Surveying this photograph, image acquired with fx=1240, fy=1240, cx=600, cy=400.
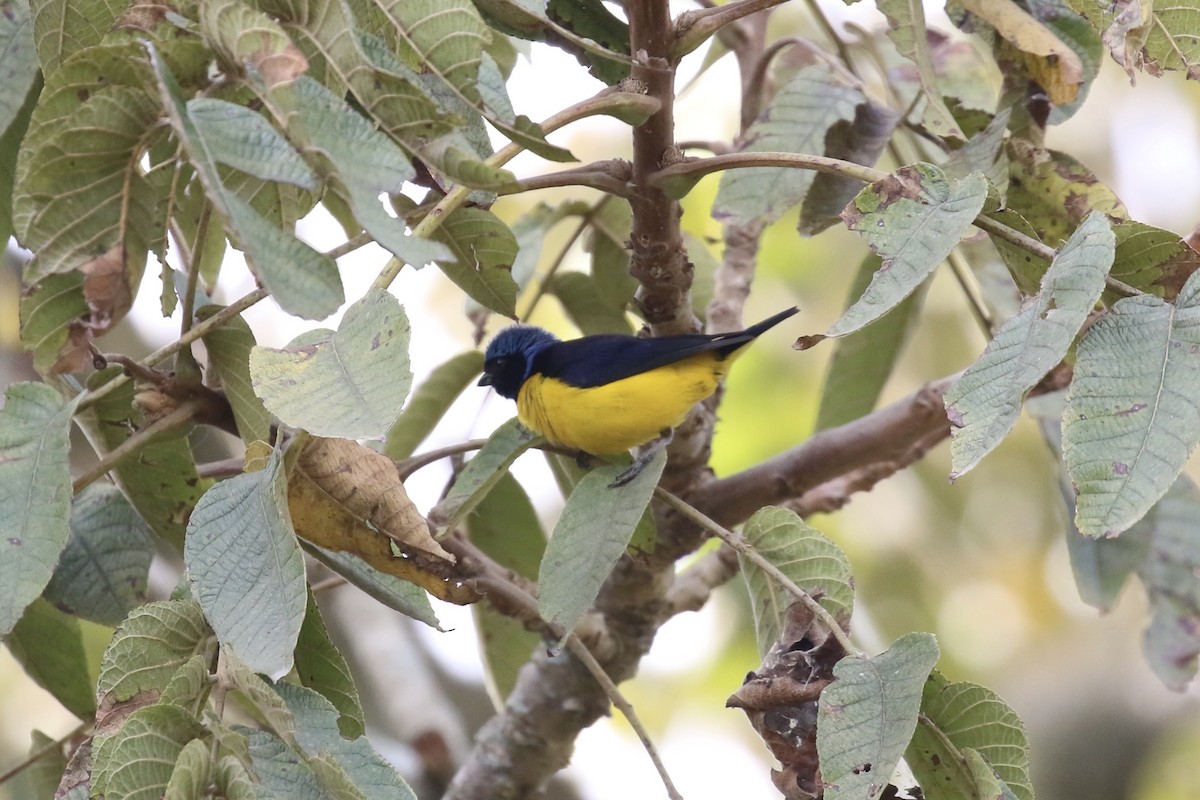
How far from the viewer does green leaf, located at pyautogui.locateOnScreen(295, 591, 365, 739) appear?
4.42ft

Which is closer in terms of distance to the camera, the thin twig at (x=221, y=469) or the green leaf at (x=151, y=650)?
the green leaf at (x=151, y=650)

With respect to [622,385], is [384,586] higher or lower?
lower

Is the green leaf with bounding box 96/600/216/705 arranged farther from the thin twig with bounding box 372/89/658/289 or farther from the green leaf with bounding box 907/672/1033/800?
the green leaf with bounding box 907/672/1033/800

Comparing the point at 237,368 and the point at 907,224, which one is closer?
the point at 907,224

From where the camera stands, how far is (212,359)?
155 cm

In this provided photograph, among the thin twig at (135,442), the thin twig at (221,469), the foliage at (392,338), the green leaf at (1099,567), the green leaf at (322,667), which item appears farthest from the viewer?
the green leaf at (1099,567)

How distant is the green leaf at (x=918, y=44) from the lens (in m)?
1.58

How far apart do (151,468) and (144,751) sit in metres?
0.67

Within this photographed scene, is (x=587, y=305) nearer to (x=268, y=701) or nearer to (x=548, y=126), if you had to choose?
(x=548, y=126)

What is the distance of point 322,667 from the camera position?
135 cm

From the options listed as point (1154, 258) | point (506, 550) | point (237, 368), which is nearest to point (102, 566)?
point (237, 368)

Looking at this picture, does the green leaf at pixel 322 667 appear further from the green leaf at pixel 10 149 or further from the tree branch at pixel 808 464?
the tree branch at pixel 808 464

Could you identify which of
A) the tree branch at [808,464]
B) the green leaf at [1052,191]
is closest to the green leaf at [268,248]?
the green leaf at [1052,191]

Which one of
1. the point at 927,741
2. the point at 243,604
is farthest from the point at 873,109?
the point at 243,604
